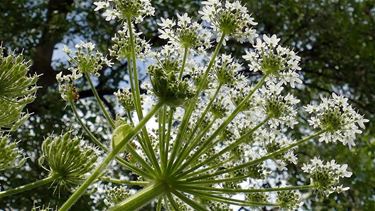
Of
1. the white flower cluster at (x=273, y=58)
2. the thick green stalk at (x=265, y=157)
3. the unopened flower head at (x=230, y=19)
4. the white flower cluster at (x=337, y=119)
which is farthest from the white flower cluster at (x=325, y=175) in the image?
the unopened flower head at (x=230, y=19)

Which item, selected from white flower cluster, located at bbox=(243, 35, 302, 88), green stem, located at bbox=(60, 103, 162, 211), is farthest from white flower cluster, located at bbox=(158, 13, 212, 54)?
green stem, located at bbox=(60, 103, 162, 211)

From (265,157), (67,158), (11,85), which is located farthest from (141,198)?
(265,157)

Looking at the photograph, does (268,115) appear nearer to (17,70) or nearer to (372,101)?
(17,70)

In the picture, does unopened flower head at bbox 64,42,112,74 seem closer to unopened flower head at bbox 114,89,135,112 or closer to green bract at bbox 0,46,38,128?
unopened flower head at bbox 114,89,135,112

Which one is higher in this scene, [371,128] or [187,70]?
[371,128]

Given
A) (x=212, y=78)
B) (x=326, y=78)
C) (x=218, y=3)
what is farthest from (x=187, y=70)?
(x=326, y=78)

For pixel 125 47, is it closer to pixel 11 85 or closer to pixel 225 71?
pixel 225 71

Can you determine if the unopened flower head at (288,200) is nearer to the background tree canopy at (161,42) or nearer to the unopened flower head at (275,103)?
the unopened flower head at (275,103)

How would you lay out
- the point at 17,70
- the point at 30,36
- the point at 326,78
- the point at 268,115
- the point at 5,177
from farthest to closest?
the point at 326,78 < the point at 30,36 < the point at 5,177 < the point at 268,115 < the point at 17,70
